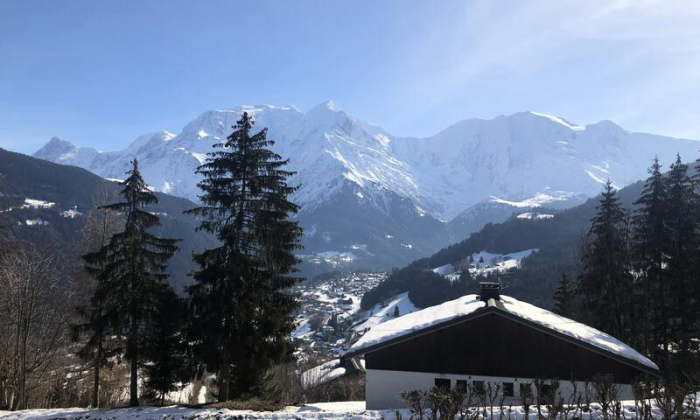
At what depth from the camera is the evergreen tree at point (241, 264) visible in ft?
71.4

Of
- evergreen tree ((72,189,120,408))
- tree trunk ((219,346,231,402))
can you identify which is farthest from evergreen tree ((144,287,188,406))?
tree trunk ((219,346,231,402))

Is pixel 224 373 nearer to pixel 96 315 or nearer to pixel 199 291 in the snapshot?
pixel 199 291

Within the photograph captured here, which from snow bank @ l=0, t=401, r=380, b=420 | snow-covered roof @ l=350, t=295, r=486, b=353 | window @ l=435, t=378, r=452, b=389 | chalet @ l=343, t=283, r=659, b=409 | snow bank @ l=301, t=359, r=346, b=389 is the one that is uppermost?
snow-covered roof @ l=350, t=295, r=486, b=353

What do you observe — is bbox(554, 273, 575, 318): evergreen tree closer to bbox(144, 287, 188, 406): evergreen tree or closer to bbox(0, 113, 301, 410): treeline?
bbox(0, 113, 301, 410): treeline

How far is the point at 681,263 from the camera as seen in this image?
1115 inches

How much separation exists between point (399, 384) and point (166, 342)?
11695 millimetres

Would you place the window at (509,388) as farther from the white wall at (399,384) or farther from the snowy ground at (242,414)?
the snowy ground at (242,414)

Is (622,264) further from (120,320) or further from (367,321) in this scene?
(367,321)

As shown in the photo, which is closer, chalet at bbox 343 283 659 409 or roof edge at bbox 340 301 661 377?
roof edge at bbox 340 301 661 377

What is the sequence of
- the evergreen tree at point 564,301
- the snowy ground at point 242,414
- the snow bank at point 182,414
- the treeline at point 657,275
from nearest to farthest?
the snowy ground at point 242,414 < the snow bank at point 182,414 < the treeline at point 657,275 < the evergreen tree at point 564,301

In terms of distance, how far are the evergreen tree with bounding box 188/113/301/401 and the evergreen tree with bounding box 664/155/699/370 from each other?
23.8 metres

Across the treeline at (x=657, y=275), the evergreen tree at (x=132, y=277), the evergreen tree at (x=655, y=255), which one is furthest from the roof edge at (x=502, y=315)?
the evergreen tree at (x=655, y=255)

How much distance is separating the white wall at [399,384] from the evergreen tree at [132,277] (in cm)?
1144

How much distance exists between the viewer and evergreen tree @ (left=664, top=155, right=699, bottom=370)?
27828 millimetres
